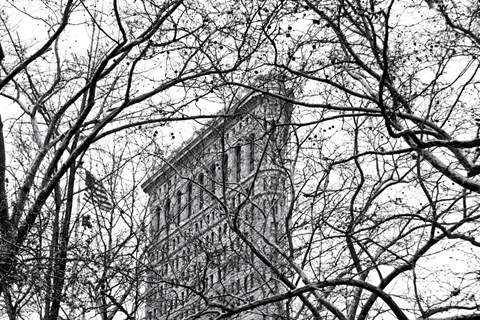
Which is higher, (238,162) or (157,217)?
(238,162)

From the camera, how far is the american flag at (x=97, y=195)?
13.5 metres

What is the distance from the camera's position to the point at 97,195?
546 inches

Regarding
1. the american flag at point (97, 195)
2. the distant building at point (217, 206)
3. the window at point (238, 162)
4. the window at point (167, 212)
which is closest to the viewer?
the distant building at point (217, 206)

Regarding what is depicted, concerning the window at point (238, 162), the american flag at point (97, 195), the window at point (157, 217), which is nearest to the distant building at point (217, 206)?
the window at point (157, 217)

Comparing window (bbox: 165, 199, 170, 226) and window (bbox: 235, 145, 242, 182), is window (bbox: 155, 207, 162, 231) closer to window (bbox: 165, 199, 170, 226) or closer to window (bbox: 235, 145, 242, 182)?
window (bbox: 165, 199, 170, 226)

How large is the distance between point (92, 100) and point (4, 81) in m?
1.14

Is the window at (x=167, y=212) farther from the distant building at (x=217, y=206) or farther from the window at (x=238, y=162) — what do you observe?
the window at (x=238, y=162)

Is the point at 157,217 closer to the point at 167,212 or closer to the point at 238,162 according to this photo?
the point at 167,212

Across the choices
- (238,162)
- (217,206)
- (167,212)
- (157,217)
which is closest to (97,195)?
(167,212)

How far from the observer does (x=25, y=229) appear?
1058cm

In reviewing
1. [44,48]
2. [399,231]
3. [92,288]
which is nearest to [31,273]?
[92,288]

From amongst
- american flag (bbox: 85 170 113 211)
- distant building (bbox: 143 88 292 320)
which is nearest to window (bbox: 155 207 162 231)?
distant building (bbox: 143 88 292 320)

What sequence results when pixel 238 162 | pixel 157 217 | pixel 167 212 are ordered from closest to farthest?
pixel 167 212
pixel 157 217
pixel 238 162

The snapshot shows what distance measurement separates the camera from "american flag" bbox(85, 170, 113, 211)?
530 inches
